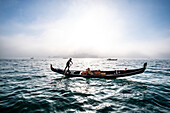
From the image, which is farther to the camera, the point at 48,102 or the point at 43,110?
the point at 48,102

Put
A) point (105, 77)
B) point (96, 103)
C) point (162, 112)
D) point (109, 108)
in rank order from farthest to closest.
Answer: point (105, 77) → point (96, 103) → point (109, 108) → point (162, 112)

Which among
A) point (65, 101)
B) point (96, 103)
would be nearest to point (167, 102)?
point (96, 103)

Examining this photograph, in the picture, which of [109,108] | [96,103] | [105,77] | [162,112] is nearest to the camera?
[162,112]

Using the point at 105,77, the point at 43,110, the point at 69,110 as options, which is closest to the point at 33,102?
the point at 43,110

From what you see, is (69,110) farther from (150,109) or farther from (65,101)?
(150,109)

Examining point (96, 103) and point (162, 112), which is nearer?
point (162, 112)

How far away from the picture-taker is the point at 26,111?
546cm

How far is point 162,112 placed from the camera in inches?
213

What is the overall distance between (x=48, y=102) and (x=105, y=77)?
893cm

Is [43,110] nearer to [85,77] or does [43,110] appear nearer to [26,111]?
[26,111]

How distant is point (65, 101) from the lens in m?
6.73

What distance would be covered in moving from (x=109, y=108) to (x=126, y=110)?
3.30 feet

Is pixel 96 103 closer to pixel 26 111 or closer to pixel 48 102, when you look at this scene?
pixel 48 102

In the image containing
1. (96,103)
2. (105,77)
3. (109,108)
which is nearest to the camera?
(109,108)
